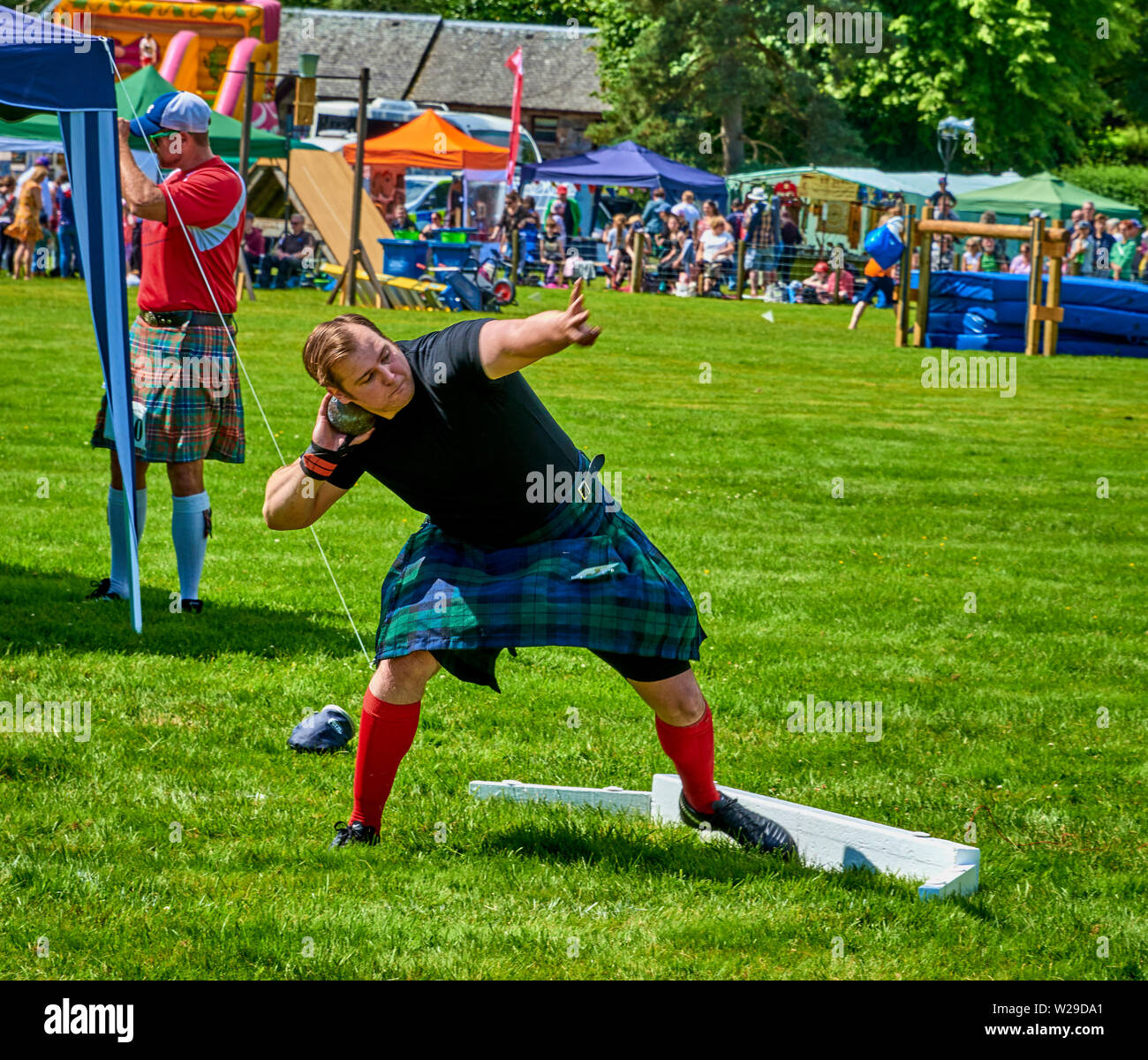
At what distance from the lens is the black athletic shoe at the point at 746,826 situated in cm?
407

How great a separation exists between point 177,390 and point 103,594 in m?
1.03

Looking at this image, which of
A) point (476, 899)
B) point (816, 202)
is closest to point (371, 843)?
point (476, 899)

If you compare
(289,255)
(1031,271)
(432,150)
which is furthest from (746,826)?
(432,150)

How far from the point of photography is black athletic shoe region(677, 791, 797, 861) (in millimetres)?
4074

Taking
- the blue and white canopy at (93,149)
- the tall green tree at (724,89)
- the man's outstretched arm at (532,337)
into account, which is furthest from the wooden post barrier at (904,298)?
the tall green tree at (724,89)

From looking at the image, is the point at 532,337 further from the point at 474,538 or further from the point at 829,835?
the point at 829,835

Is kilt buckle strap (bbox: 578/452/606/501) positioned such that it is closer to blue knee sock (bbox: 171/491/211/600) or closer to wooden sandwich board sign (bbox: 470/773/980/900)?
wooden sandwich board sign (bbox: 470/773/980/900)

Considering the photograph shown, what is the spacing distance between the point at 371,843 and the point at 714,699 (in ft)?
6.24

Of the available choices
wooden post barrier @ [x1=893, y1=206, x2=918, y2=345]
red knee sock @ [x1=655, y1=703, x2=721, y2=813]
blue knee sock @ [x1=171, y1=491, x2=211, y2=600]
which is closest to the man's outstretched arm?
red knee sock @ [x1=655, y1=703, x2=721, y2=813]

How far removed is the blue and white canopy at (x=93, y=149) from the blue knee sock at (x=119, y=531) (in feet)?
0.29

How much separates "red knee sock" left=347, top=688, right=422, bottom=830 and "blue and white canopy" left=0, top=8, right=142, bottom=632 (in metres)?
2.26

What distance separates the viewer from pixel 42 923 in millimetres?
3434
